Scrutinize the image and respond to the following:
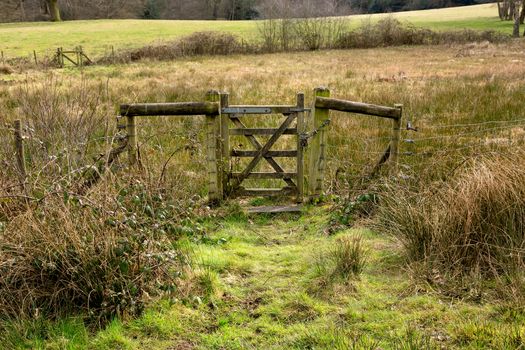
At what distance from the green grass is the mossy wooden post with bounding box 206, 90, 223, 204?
1.89 m

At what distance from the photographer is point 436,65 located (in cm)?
2444

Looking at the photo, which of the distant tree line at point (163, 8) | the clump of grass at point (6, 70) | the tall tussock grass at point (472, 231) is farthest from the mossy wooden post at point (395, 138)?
the distant tree line at point (163, 8)

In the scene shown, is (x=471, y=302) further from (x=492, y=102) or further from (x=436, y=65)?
(x=436, y=65)

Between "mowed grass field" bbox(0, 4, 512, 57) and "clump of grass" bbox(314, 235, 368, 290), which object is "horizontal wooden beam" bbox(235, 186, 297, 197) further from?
"mowed grass field" bbox(0, 4, 512, 57)

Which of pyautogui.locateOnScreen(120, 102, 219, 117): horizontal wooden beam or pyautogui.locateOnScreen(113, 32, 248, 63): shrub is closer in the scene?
pyautogui.locateOnScreen(120, 102, 219, 117): horizontal wooden beam

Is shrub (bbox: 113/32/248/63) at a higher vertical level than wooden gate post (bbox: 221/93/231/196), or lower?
higher

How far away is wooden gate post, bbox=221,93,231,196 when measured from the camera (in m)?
7.03

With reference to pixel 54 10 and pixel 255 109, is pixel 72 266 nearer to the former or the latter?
pixel 255 109

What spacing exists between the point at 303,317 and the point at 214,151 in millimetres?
3345

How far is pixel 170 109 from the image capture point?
686 cm

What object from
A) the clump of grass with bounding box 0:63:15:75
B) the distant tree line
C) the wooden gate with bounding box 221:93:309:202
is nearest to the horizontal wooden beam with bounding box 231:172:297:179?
the wooden gate with bounding box 221:93:309:202

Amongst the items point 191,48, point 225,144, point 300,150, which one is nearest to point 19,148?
point 225,144

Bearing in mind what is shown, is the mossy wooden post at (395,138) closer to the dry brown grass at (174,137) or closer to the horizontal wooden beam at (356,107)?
the horizontal wooden beam at (356,107)

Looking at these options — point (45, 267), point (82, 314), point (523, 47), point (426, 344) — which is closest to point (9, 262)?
point (45, 267)
